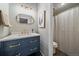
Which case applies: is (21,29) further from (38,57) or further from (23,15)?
(38,57)

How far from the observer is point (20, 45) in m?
1.50

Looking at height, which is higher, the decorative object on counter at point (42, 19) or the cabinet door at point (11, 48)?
the decorative object on counter at point (42, 19)

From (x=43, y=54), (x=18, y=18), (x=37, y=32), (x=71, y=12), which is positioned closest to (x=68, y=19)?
(x=71, y=12)

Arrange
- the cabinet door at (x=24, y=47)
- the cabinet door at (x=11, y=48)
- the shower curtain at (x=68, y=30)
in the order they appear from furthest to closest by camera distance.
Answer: the shower curtain at (x=68, y=30), the cabinet door at (x=24, y=47), the cabinet door at (x=11, y=48)

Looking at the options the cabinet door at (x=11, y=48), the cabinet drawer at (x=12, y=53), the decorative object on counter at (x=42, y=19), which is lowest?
the cabinet drawer at (x=12, y=53)

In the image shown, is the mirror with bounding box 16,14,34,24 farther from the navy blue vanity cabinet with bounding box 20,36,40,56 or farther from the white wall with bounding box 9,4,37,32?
the navy blue vanity cabinet with bounding box 20,36,40,56

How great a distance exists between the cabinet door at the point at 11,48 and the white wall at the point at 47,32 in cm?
40

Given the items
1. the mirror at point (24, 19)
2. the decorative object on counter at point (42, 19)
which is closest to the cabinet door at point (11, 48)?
the mirror at point (24, 19)

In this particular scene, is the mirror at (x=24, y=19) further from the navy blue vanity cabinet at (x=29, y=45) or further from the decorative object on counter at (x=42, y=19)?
the navy blue vanity cabinet at (x=29, y=45)

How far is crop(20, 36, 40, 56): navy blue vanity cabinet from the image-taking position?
1524mm

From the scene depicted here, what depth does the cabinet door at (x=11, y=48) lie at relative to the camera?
55.1 inches

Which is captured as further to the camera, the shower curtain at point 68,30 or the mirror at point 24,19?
the shower curtain at point 68,30

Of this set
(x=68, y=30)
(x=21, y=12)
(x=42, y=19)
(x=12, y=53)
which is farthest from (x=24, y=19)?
(x=68, y=30)

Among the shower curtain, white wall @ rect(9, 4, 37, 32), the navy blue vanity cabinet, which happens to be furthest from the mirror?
the shower curtain
